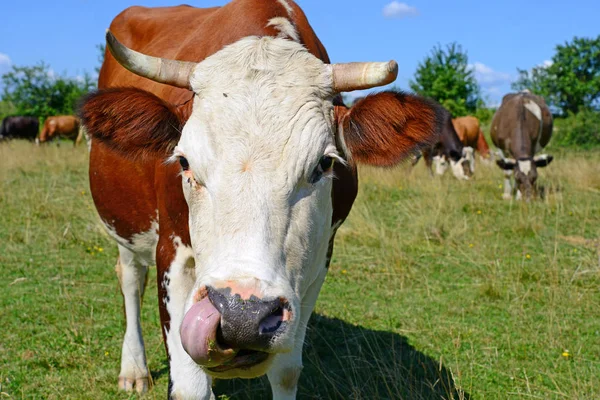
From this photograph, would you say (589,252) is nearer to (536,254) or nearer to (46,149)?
(536,254)

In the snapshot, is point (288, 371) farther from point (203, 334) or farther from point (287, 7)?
point (287, 7)

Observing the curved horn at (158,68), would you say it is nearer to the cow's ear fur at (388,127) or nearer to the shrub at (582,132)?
the cow's ear fur at (388,127)

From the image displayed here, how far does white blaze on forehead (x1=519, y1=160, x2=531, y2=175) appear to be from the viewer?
497 inches

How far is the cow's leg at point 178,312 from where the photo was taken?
3.20 meters

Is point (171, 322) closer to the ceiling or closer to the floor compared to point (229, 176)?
closer to the floor

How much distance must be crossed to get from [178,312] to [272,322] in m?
1.17

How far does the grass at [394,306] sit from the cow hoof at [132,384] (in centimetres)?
8

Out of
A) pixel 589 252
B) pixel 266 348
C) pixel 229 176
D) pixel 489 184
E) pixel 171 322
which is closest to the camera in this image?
pixel 266 348

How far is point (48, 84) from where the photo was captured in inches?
1615

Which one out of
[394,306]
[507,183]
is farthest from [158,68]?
[507,183]

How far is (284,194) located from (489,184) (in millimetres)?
12507

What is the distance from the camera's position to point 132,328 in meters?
4.55

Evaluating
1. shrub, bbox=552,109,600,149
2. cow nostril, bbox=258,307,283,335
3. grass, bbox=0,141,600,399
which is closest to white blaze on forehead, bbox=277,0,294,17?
cow nostril, bbox=258,307,283,335

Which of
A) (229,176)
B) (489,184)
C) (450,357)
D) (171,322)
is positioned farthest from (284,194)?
(489,184)
